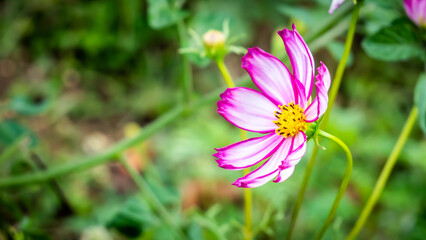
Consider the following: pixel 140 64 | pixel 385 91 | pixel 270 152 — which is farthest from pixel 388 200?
pixel 140 64

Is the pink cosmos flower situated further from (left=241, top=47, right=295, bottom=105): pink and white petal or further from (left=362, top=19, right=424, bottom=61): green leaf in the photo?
(left=362, top=19, right=424, bottom=61): green leaf

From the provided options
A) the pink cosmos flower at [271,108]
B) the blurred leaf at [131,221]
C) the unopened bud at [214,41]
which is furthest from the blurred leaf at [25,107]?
the pink cosmos flower at [271,108]

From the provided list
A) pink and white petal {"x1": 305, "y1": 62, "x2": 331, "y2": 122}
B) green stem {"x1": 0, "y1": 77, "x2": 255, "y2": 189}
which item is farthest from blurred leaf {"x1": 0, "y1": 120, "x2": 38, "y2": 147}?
pink and white petal {"x1": 305, "y1": 62, "x2": 331, "y2": 122}

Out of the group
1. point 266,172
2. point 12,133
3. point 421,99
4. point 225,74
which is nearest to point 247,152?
point 266,172

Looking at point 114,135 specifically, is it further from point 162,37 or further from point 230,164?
point 230,164

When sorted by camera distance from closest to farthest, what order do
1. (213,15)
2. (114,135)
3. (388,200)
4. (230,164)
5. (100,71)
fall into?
1. (230,164)
2. (213,15)
3. (388,200)
4. (114,135)
5. (100,71)

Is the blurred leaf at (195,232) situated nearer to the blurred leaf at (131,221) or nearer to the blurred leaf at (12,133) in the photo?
the blurred leaf at (131,221)
